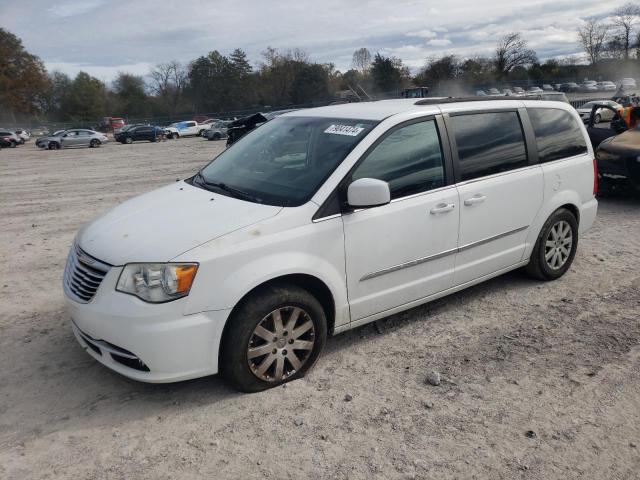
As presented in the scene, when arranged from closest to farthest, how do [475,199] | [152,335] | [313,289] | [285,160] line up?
[152,335], [313,289], [285,160], [475,199]

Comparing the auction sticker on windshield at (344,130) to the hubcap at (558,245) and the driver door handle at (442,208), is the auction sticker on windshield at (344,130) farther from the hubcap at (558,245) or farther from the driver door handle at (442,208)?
the hubcap at (558,245)

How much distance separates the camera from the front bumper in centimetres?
301

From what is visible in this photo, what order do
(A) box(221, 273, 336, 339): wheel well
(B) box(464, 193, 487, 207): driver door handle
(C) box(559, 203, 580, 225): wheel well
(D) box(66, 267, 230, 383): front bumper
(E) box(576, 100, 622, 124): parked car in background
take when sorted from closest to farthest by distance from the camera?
1. (D) box(66, 267, 230, 383): front bumper
2. (A) box(221, 273, 336, 339): wheel well
3. (B) box(464, 193, 487, 207): driver door handle
4. (C) box(559, 203, 580, 225): wheel well
5. (E) box(576, 100, 622, 124): parked car in background

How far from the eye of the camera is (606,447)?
2.83 metres

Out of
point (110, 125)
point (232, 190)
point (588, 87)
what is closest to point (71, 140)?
point (110, 125)

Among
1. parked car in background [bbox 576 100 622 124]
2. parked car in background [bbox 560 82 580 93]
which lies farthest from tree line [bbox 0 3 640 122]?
parked car in background [bbox 576 100 622 124]

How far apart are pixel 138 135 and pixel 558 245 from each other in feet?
125

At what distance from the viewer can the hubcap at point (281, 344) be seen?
3.30m

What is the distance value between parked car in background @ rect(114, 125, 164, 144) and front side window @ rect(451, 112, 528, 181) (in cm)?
3783

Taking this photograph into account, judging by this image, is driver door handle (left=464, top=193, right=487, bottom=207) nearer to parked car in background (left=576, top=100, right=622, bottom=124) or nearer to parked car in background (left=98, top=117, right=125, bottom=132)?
parked car in background (left=576, top=100, right=622, bottom=124)

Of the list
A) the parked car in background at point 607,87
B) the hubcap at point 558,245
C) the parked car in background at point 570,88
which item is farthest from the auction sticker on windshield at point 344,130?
the parked car in background at point 607,87

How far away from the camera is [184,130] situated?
148ft

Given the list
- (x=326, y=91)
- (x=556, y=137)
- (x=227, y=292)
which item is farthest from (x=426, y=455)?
(x=326, y=91)

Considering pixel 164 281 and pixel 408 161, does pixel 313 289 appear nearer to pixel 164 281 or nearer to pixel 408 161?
pixel 164 281
